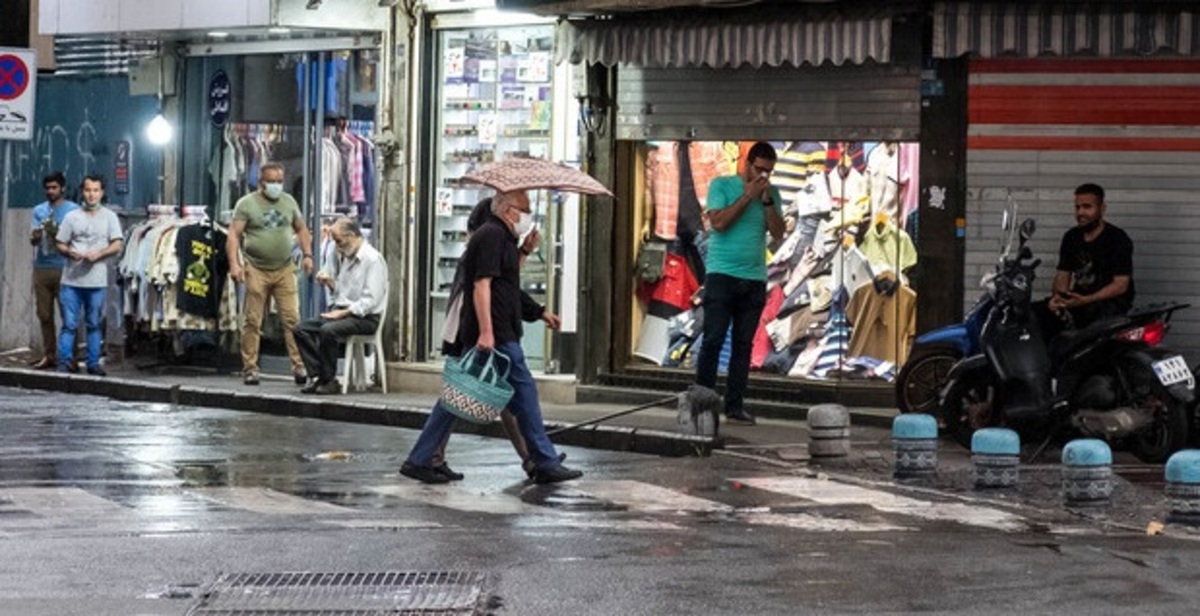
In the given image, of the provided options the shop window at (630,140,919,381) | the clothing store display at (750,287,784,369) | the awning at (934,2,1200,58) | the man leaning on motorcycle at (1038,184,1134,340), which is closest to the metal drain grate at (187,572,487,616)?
the man leaning on motorcycle at (1038,184,1134,340)

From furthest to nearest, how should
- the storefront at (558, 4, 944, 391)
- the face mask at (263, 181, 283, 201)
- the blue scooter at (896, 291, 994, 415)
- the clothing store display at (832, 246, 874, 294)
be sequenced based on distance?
the face mask at (263, 181, 283, 201) → the clothing store display at (832, 246, 874, 294) → the storefront at (558, 4, 944, 391) → the blue scooter at (896, 291, 994, 415)

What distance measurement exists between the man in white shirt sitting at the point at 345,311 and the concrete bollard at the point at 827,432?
689 cm

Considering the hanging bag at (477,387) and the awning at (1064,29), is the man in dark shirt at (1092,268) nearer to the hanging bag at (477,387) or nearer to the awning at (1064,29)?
the awning at (1064,29)

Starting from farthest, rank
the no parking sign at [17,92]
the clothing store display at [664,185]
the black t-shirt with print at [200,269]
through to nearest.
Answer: the no parking sign at [17,92] < the black t-shirt with print at [200,269] < the clothing store display at [664,185]

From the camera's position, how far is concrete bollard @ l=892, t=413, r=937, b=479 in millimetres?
15516

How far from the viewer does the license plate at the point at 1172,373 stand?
16.3 meters

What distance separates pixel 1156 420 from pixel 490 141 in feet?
26.7

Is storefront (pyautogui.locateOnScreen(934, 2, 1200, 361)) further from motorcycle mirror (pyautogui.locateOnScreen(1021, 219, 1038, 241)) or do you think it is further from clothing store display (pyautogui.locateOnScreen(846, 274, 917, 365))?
motorcycle mirror (pyautogui.locateOnScreen(1021, 219, 1038, 241))

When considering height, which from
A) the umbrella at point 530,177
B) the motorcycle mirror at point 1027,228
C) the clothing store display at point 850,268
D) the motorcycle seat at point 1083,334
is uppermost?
the umbrella at point 530,177

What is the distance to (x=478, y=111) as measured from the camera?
23.1 metres

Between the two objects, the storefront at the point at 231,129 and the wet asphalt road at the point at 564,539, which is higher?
the storefront at the point at 231,129

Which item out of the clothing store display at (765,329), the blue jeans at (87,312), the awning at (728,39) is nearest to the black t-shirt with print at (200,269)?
the blue jeans at (87,312)

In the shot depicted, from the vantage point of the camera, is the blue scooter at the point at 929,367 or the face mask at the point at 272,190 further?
the face mask at the point at 272,190

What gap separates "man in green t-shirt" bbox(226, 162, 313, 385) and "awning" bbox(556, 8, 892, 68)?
3.69 metres
